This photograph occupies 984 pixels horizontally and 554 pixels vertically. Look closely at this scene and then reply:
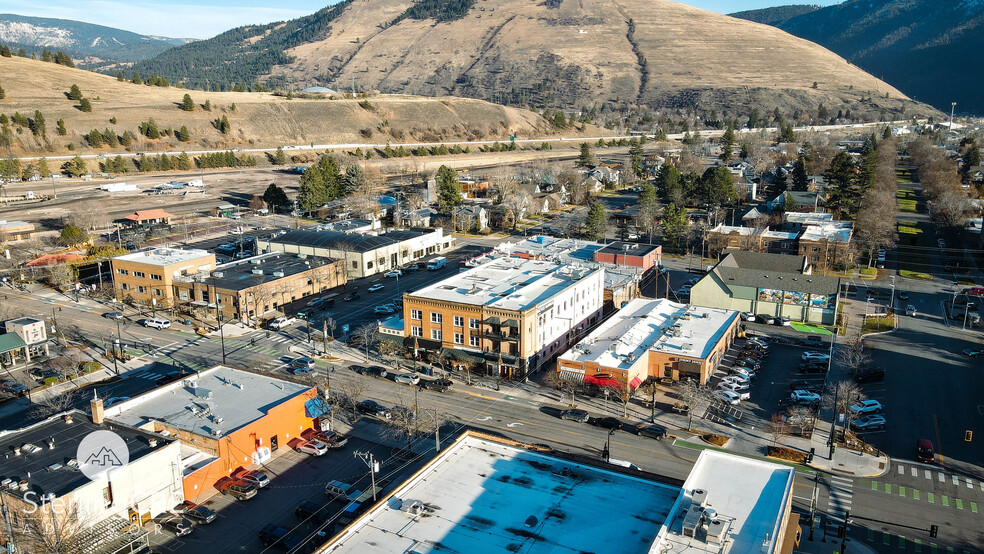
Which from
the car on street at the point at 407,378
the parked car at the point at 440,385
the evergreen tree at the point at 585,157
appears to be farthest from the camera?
the evergreen tree at the point at 585,157

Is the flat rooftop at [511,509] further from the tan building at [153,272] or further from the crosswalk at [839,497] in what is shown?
the tan building at [153,272]

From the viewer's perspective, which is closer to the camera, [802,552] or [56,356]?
[802,552]

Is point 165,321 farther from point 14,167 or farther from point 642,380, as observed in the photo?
point 14,167

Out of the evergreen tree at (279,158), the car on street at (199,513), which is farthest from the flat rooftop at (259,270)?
the evergreen tree at (279,158)

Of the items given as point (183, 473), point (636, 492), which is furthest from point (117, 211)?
point (636, 492)

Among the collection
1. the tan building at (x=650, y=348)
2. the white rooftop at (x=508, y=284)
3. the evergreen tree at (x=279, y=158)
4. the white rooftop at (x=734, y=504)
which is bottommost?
the tan building at (x=650, y=348)

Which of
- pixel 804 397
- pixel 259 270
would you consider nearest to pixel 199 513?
pixel 804 397
